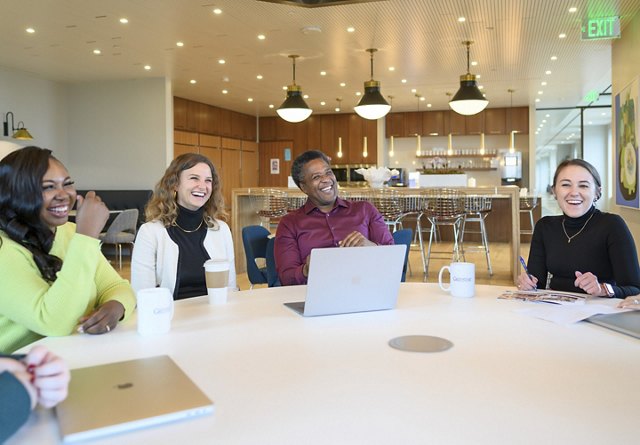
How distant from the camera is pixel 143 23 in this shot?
600 centimetres

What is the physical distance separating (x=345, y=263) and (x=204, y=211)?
1209mm

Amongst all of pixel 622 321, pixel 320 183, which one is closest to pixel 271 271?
pixel 320 183

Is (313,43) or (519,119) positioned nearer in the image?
(313,43)

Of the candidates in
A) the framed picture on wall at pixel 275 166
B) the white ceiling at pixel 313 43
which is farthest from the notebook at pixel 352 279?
the framed picture on wall at pixel 275 166

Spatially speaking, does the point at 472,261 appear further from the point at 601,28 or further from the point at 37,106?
the point at 37,106

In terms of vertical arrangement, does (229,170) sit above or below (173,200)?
above

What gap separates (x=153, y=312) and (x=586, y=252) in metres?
1.68

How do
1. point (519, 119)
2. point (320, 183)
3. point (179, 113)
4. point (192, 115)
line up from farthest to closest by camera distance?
point (519, 119), point (192, 115), point (179, 113), point (320, 183)

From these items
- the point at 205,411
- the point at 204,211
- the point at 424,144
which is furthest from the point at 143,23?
the point at 424,144

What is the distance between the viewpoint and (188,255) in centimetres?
232

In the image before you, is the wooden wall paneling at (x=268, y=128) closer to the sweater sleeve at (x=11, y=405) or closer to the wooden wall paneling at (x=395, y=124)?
the wooden wall paneling at (x=395, y=124)

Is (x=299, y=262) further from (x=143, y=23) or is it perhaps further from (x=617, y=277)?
(x=143, y=23)

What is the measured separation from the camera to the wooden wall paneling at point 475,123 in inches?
472

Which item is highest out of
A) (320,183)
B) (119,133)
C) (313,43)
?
(313,43)
